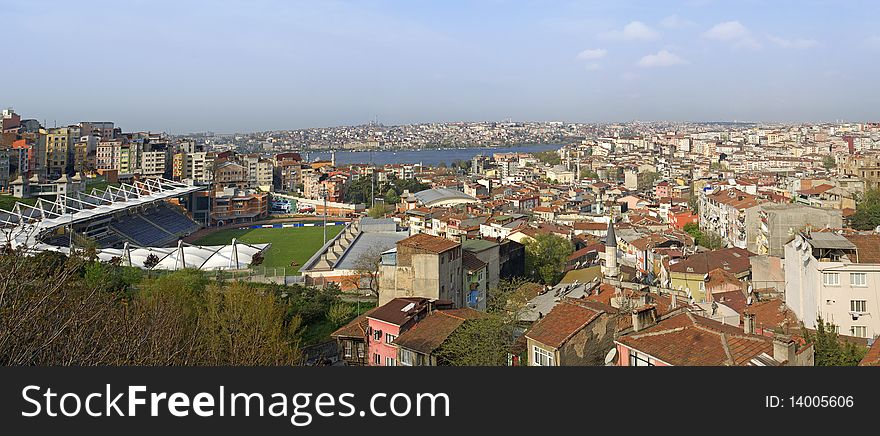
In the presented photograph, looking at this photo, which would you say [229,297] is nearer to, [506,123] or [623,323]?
[623,323]

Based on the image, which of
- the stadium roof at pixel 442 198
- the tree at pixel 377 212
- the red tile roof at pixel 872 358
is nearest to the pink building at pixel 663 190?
the stadium roof at pixel 442 198

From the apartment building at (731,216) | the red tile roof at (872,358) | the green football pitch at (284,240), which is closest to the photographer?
the red tile roof at (872,358)

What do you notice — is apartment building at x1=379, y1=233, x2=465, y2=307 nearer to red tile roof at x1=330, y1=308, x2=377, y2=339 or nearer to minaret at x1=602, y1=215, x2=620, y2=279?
red tile roof at x1=330, y1=308, x2=377, y2=339

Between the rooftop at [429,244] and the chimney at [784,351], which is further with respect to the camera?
the rooftop at [429,244]

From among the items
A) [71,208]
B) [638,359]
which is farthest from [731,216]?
[71,208]

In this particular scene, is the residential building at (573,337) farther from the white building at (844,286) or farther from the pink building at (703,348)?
the white building at (844,286)

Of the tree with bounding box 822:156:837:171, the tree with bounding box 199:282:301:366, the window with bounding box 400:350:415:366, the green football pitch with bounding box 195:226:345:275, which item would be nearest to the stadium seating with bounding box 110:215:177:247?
the green football pitch with bounding box 195:226:345:275

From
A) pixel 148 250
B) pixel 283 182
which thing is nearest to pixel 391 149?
pixel 283 182
